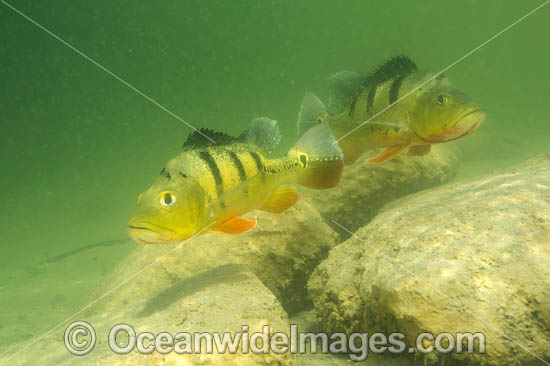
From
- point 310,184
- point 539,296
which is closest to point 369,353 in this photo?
point 539,296

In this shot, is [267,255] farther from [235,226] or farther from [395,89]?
[395,89]

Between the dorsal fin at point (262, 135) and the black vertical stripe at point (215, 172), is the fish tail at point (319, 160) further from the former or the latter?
the black vertical stripe at point (215, 172)

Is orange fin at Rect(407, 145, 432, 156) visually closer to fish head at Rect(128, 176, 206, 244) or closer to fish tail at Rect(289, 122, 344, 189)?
fish tail at Rect(289, 122, 344, 189)

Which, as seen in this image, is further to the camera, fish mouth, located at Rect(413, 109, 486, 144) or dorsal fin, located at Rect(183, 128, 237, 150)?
dorsal fin, located at Rect(183, 128, 237, 150)

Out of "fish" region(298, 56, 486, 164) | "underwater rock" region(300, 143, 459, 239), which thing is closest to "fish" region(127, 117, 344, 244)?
"fish" region(298, 56, 486, 164)

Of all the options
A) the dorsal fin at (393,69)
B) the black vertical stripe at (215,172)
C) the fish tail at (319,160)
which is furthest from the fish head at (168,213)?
the dorsal fin at (393,69)

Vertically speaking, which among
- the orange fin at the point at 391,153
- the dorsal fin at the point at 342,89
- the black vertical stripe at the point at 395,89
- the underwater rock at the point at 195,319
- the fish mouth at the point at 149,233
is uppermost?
the dorsal fin at the point at 342,89
